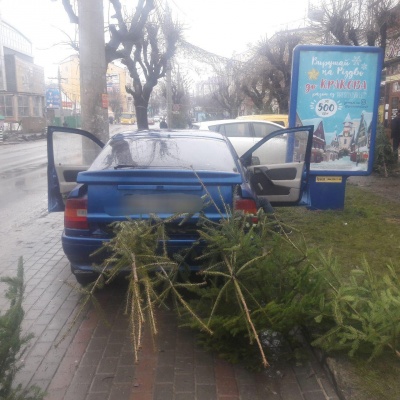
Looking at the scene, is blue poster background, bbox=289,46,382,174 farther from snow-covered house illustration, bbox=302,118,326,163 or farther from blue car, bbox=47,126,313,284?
blue car, bbox=47,126,313,284

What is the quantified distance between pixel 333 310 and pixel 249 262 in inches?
26.3

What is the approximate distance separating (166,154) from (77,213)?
109 centimetres

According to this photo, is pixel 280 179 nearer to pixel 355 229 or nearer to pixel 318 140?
pixel 355 229

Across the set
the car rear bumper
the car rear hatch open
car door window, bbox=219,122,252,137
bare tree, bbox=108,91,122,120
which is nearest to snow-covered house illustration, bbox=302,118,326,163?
the car rear hatch open

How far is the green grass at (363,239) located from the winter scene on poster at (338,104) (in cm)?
84

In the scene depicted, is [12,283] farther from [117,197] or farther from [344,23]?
[344,23]

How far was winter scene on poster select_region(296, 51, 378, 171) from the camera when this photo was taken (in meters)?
7.56

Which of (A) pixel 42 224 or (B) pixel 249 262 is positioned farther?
(A) pixel 42 224

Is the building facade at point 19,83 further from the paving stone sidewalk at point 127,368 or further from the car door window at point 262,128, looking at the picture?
the paving stone sidewalk at point 127,368

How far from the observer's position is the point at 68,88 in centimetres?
8475

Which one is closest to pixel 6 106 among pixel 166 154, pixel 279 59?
pixel 279 59

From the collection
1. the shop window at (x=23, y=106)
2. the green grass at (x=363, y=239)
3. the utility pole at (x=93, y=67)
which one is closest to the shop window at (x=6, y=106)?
the shop window at (x=23, y=106)

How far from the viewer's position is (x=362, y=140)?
782cm

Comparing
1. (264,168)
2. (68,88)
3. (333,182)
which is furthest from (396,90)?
(68,88)
